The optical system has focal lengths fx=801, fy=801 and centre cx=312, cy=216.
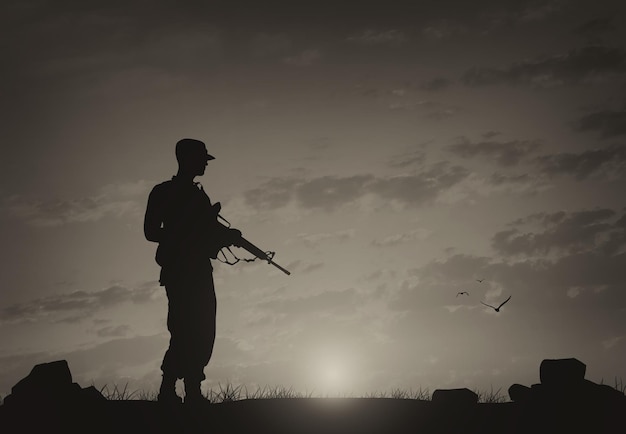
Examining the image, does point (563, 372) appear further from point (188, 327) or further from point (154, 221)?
point (154, 221)

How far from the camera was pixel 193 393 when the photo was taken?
1227cm

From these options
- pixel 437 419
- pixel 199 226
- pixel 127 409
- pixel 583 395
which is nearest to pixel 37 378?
pixel 127 409

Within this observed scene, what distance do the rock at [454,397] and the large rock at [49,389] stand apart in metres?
5.64

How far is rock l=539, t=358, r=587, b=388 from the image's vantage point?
13531 millimetres

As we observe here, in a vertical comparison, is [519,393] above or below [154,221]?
below

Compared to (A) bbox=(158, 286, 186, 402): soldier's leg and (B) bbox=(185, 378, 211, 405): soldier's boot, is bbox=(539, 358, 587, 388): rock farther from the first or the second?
(A) bbox=(158, 286, 186, 402): soldier's leg

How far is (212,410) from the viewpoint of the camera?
12453mm

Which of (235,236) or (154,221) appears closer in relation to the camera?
(154,221)

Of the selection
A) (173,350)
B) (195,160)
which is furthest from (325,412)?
(195,160)

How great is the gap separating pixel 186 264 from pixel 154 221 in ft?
2.69

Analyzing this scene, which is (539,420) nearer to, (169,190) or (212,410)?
(212,410)

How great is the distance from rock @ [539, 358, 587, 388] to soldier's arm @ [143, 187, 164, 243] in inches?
273

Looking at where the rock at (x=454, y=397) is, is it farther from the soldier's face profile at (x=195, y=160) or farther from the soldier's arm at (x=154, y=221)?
the soldier's face profile at (x=195, y=160)

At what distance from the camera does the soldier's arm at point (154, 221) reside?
12.2 meters
